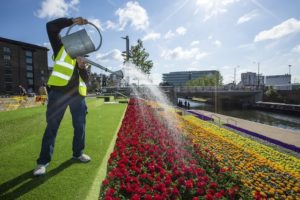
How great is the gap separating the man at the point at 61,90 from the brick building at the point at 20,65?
69485mm

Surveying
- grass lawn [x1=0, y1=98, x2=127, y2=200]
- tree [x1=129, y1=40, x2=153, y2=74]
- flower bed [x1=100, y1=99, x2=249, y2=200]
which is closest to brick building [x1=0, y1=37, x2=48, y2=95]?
tree [x1=129, y1=40, x2=153, y2=74]

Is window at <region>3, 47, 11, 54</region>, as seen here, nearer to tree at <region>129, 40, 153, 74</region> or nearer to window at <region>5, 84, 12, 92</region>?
window at <region>5, 84, 12, 92</region>

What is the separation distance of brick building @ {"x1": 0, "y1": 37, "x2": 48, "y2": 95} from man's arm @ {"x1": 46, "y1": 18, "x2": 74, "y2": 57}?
69496mm

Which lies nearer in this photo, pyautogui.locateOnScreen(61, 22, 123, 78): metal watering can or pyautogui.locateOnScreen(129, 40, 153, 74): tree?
pyautogui.locateOnScreen(61, 22, 123, 78): metal watering can

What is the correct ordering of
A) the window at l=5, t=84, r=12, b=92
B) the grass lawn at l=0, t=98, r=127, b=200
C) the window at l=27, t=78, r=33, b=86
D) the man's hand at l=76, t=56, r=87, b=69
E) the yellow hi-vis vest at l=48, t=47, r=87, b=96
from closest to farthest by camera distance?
the grass lawn at l=0, t=98, r=127, b=200 → the yellow hi-vis vest at l=48, t=47, r=87, b=96 → the man's hand at l=76, t=56, r=87, b=69 → the window at l=5, t=84, r=12, b=92 → the window at l=27, t=78, r=33, b=86

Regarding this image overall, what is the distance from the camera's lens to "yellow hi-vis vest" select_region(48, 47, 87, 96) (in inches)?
157

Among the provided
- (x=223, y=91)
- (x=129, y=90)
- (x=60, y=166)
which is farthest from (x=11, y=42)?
(x=60, y=166)

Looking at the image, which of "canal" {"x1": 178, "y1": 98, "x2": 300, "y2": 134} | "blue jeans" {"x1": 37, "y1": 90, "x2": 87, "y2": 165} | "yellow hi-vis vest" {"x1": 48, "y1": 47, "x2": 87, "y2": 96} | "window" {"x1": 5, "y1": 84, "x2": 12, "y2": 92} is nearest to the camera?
"blue jeans" {"x1": 37, "y1": 90, "x2": 87, "y2": 165}

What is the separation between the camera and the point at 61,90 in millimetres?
4043

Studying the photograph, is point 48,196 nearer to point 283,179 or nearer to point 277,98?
point 283,179

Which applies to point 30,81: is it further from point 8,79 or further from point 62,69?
point 62,69

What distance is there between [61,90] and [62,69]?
0.36m

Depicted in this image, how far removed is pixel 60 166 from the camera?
4094 millimetres

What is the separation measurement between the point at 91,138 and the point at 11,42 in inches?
2878
